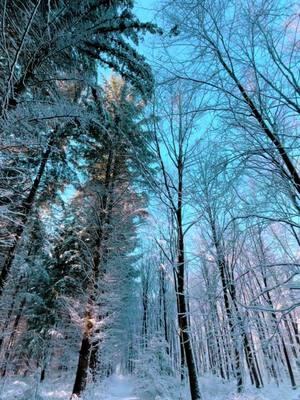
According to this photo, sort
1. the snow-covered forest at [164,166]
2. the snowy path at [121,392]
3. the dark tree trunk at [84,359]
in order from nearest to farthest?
the snow-covered forest at [164,166] → the dark tree trunk at [84,359] → the snowy path at [121,392]

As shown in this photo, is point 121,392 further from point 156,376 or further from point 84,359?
point 84,359

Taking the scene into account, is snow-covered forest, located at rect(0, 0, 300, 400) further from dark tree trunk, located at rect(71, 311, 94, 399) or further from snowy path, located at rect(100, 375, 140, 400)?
snowy path, located at rect(100, 375, 140, 400)

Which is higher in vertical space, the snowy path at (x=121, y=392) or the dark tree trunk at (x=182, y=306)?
the dark tree trunk at (x=182, y=306)

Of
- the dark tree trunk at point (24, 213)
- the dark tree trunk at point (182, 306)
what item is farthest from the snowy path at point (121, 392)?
the dark tree trunk at point (182, 306)

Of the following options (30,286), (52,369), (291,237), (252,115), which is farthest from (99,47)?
(52,369)

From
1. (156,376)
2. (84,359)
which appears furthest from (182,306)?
(156,376)

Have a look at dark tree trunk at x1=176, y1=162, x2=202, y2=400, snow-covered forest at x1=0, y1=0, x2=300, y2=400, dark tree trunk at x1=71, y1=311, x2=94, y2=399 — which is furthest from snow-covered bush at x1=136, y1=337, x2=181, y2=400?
dark tree trunk at x1=176, y1=162, x2=202, y2=400

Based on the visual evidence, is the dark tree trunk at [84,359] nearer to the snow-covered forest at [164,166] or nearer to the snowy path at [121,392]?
the snow-covered forest at [164,166]

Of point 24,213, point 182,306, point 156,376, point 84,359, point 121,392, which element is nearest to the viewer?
point 182,306

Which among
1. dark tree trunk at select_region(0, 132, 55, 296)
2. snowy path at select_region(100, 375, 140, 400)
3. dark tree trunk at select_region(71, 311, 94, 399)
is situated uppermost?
dark tree trunk at select_region(0, 132, 55, 296)

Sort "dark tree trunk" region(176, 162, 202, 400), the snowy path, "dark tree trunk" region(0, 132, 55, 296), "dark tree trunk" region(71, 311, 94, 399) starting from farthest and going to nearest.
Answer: the snowy path < "dark tree trunk" region(0, 132, 55, 296) < "dark tree trunk" region(71, 311, 94, 399) < "dark tree trunk" region(176, 162, 202, 400)

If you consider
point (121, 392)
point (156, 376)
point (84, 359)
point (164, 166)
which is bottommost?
point (121, 392)

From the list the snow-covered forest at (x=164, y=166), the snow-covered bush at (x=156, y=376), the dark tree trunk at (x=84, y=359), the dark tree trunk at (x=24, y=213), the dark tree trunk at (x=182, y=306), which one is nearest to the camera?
the snow-covered forest at (x=164, y=166)

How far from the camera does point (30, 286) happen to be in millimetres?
15188
